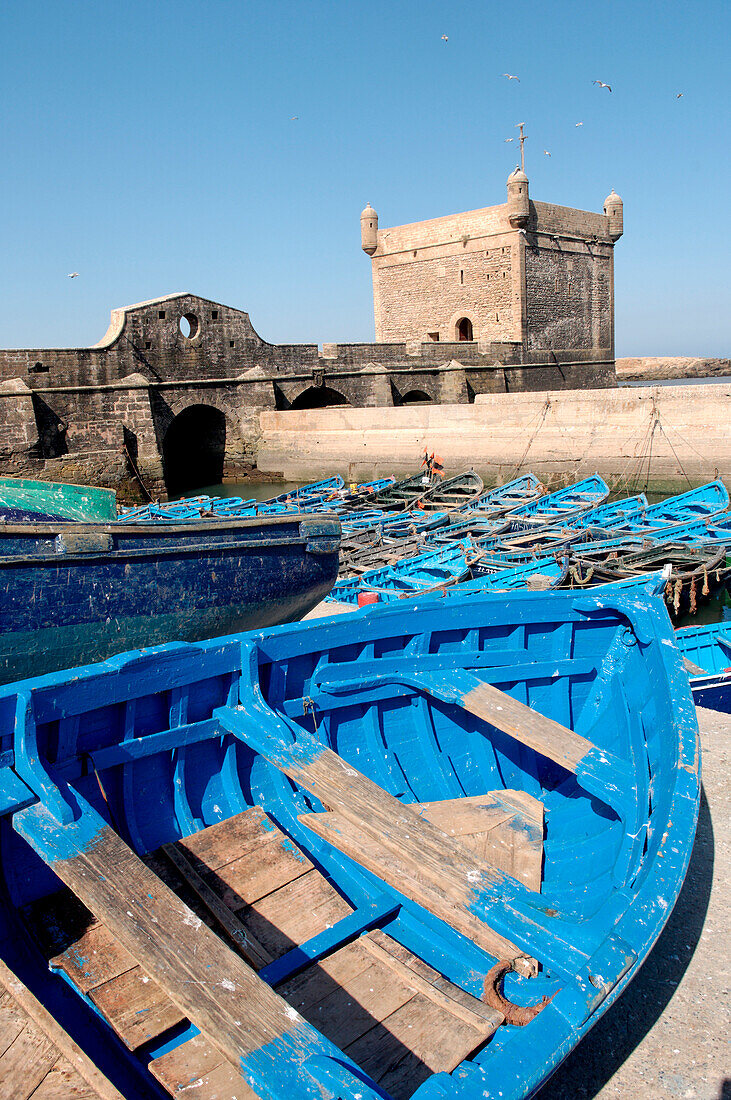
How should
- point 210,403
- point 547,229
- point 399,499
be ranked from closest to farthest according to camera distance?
point 399,499
point 210,403
point 547,229


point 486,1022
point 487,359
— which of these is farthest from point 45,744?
point 487,359

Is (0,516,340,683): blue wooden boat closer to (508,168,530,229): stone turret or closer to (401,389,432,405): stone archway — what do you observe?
(401,389,432,405): stone archway

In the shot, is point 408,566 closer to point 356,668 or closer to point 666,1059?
point 356,668

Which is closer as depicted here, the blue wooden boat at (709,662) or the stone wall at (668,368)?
the blue wooden boat at (709,662)

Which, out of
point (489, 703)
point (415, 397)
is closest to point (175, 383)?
point (415, 397)

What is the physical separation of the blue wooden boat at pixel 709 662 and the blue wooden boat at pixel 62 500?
17.9 ft

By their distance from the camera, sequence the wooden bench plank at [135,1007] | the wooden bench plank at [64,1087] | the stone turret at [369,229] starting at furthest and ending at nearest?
the stone turret at [369,229]
the wooden bench plank at [135,1007]
the wooden bench plank at [64,1087]

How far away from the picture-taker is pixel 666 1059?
242cm

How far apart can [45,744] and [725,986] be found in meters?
2.76

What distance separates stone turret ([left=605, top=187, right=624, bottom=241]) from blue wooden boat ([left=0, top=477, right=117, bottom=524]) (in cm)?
3048

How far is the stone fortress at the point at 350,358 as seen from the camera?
20.1 m

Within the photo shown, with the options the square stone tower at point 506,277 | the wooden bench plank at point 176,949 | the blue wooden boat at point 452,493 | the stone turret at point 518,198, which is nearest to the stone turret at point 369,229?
the square stone tower at point 506,277

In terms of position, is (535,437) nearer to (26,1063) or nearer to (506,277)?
(506,277)

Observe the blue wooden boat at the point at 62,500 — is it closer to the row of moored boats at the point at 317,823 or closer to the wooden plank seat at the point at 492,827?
the row of moored boats at the point at 317,823
